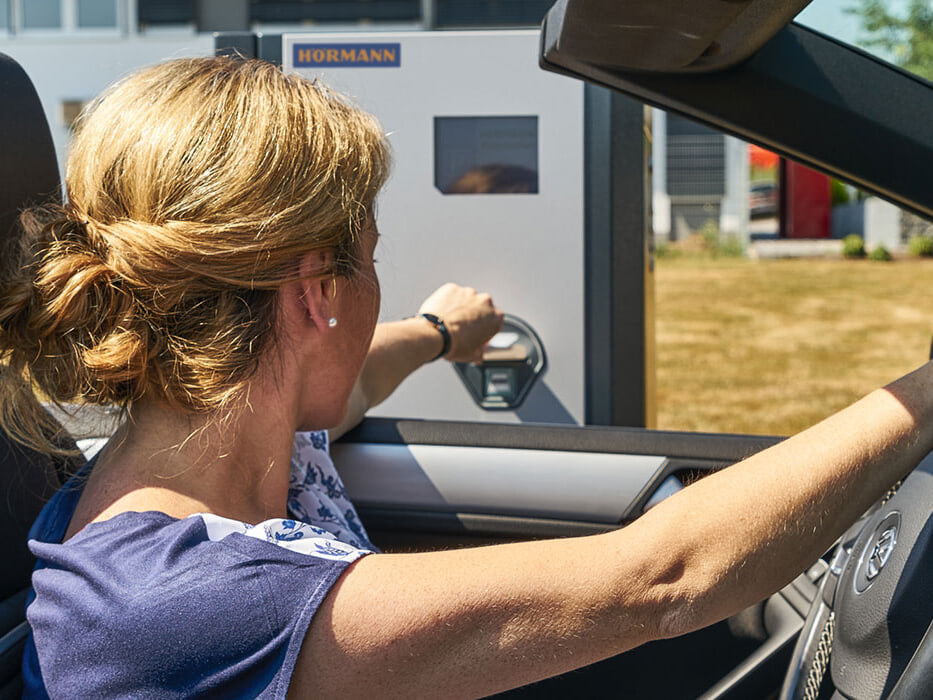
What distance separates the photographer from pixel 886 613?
3.22 feet

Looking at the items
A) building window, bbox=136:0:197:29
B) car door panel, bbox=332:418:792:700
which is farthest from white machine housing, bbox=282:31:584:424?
building window, bbox=136:0:197:29

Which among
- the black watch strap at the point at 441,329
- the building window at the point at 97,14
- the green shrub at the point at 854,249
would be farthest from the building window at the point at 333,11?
the black watch strap at the point at 441,329

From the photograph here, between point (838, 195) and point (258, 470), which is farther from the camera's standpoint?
point (838, 195)

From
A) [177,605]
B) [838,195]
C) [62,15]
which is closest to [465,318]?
[177,605]

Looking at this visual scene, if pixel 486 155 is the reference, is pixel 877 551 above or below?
below

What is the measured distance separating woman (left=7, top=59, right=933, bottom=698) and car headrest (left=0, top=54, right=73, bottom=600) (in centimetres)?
15

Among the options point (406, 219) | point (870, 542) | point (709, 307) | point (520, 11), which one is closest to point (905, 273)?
point (709, 307)

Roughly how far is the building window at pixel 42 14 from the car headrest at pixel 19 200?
13865 mm

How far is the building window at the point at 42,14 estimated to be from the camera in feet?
44.5

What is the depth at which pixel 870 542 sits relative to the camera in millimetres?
1125

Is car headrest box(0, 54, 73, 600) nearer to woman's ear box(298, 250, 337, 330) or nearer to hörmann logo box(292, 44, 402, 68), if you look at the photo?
woman's ear box(298, 250, 337, 330)

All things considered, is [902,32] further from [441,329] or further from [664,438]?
[441,329]

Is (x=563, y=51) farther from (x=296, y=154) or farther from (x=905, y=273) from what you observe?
(x=905, y=273)

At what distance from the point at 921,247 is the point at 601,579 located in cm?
1268
